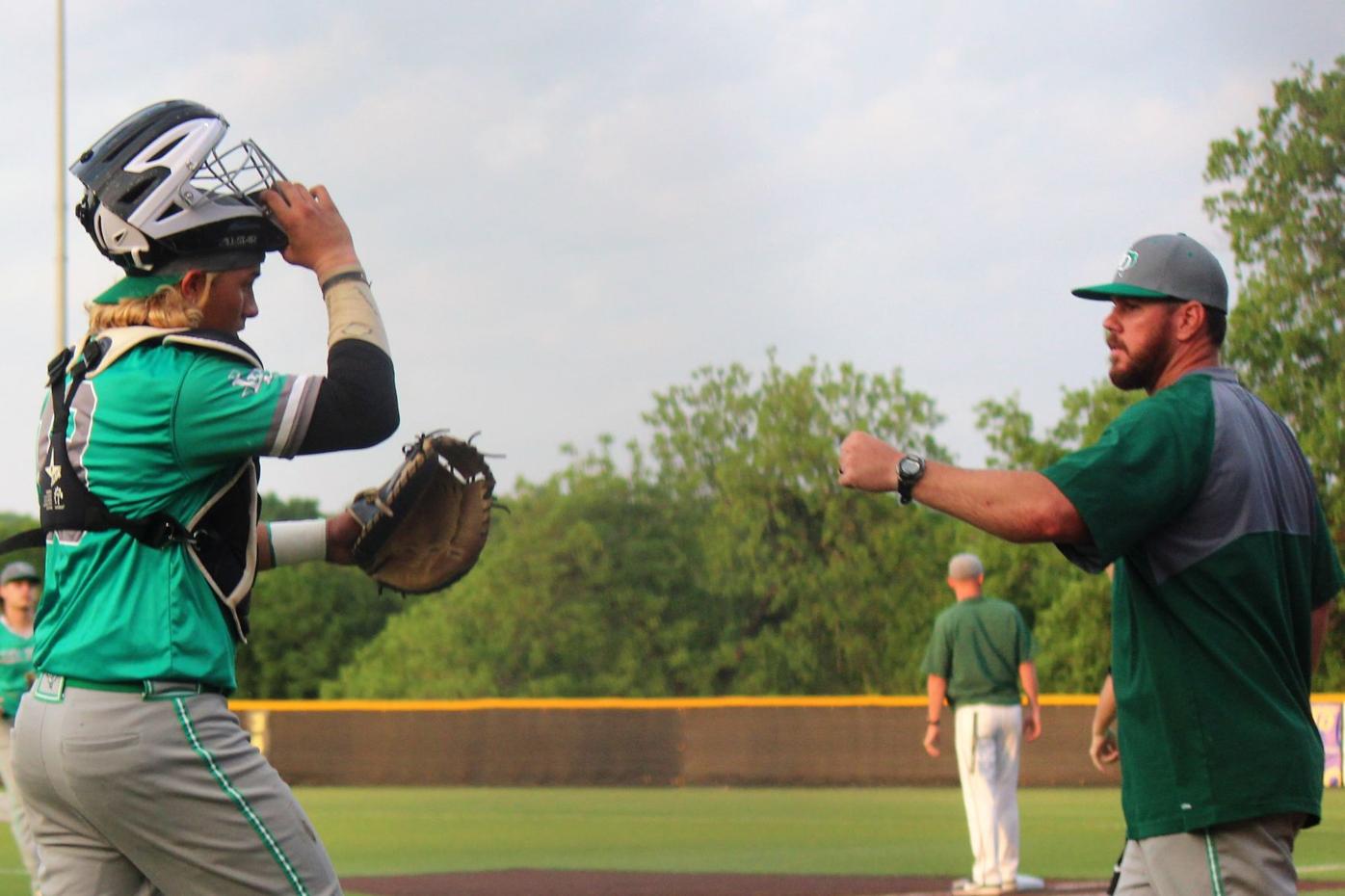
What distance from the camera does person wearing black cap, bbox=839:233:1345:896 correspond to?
373 centimetres

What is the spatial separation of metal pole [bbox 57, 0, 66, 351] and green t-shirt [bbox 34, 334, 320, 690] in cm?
2733

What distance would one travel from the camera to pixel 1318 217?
44.8 meters

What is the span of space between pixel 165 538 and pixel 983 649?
8.47m

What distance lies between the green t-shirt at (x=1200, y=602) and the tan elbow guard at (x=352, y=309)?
148 centimetres

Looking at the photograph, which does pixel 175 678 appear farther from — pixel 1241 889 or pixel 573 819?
pixel 573 819

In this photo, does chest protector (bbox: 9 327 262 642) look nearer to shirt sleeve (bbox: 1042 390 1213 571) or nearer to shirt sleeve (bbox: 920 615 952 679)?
shirt sleeve (bbox: 1042 390 1213 571)

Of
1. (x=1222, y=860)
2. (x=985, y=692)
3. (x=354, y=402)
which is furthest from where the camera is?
(x=985, y=692)

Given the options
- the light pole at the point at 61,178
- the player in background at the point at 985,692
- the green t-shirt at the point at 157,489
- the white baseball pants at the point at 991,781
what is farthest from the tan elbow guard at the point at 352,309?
the light pole at the point at 61,178

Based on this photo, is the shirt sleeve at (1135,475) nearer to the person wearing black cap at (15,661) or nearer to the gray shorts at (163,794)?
the gray shorts at (163,794)

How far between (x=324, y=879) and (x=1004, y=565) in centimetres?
5614

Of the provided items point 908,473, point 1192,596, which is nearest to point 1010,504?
point 908,473

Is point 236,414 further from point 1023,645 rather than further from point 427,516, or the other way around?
point 1023,645

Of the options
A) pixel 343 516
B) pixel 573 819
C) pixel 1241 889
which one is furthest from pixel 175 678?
pixel 573 819

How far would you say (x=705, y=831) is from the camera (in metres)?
15.0
